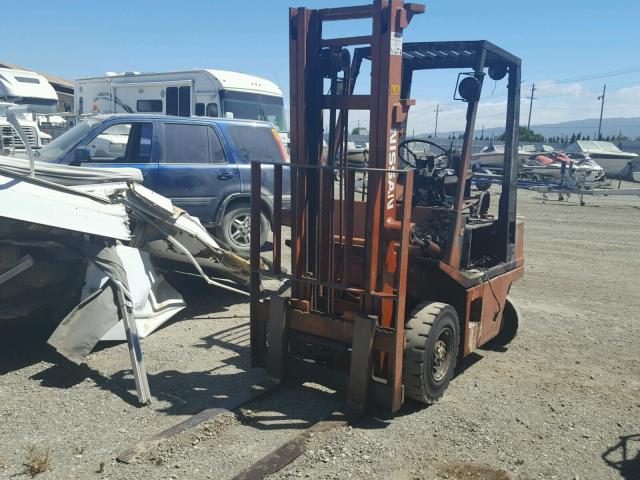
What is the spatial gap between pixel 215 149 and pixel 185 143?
470 millimetres

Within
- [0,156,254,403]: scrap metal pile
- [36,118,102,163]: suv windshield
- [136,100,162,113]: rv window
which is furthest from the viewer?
[136,100,162,113]: rv window

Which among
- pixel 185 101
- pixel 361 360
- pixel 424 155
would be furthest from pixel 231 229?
pixel 185 101

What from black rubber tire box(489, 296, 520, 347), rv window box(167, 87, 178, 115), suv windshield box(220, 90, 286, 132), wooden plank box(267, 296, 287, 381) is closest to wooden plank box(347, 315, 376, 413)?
wooden plank box(267, 296, 287, 381)

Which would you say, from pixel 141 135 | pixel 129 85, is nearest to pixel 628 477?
pixel 141 135

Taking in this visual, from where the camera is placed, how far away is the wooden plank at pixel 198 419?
381 centimetres

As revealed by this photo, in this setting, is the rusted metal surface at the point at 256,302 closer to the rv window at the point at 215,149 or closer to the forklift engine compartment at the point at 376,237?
the forklift engine compartment at the point at 376,237

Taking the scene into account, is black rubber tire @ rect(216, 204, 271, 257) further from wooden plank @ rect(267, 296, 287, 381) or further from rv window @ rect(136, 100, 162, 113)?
rv window @ rect(136, 100, 162, 113)

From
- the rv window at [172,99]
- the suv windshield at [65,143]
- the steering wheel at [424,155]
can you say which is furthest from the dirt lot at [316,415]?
the rv window at [172,99]

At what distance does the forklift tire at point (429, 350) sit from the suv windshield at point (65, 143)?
19.3 feet

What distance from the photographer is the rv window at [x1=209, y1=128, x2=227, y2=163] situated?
9.00 m

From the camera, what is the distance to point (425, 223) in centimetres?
516

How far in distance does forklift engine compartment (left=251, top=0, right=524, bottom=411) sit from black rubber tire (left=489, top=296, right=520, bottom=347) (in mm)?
624

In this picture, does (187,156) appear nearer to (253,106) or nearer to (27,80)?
(253,106)

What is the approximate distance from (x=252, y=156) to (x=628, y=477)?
22.7 ft
